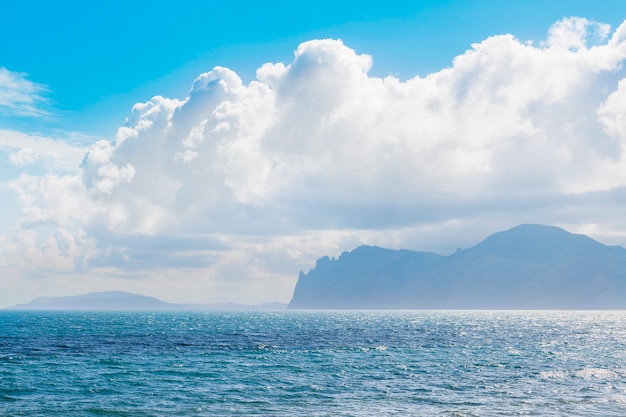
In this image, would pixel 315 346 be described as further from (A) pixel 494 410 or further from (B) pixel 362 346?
(A) pixel 494 410

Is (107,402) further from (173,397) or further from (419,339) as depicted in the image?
(419,339)

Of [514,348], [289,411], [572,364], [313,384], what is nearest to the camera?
[289,411]

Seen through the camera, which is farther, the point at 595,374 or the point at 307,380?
the point at 595,374

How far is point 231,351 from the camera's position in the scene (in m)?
87.6

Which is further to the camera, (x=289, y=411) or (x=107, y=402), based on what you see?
(x=107, y=402)

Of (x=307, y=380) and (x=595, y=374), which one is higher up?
(x=595, y=374)

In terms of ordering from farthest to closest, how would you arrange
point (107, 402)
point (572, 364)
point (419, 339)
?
point (419, 339) < point (572, 364) < point (107, 402)

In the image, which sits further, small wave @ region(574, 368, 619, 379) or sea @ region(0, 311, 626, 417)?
small wave @ region(574, 368, 619, 379)

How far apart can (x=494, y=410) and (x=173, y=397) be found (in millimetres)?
26817

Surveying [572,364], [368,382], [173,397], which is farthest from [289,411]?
[572,364]

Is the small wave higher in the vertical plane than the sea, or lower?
higher

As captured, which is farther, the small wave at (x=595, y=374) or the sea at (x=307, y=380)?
the small wave at (x=595, y=374)

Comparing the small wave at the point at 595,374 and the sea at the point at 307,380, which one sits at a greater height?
the small wave at the point at 595,374

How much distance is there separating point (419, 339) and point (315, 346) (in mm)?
28024
